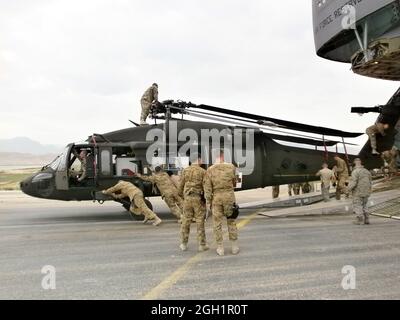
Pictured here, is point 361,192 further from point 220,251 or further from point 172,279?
point 172,279

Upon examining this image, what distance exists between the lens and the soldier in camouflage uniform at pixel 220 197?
712 centimetres

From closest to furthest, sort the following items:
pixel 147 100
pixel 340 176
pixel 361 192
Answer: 1. pixel 361 192
2. pixel 147 100
3. pixel 340 176

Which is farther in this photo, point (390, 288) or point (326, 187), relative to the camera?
point (326, 187)

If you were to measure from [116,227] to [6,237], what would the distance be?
7.94 feet

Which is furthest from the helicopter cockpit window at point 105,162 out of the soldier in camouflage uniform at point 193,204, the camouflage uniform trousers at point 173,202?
the soldier in camouflage uniform at point 193,204

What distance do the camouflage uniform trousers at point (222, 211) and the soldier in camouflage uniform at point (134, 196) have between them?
12.9ft

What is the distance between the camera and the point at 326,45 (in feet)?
66.2

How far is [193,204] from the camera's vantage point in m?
7.51

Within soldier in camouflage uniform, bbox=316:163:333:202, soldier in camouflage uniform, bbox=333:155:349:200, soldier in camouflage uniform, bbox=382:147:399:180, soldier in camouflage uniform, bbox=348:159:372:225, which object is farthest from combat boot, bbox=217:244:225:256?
soldier in camouflage uniform, bbox=382:147:399:180

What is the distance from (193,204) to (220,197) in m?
0.55

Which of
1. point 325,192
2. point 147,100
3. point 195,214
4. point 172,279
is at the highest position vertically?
point 147,100

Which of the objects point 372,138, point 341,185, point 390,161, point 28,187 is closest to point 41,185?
point 28,187

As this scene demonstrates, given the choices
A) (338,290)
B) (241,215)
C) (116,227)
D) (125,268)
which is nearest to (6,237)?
(116,227)

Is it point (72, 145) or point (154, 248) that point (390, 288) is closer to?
point (154, 248)
